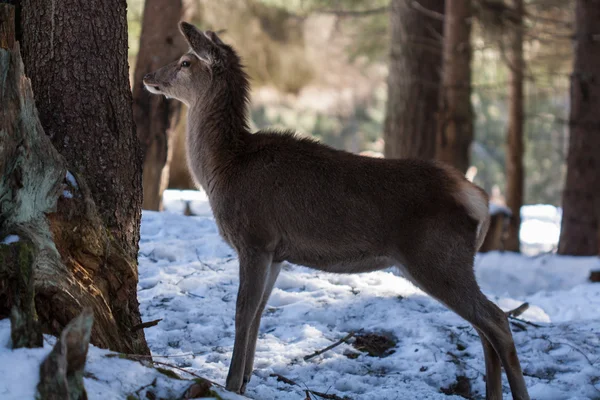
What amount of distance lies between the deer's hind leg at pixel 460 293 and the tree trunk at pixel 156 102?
18.2 ft

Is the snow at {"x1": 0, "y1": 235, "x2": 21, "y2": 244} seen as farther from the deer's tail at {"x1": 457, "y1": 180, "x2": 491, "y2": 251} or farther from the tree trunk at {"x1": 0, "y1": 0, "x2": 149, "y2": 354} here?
the deer's tail at {"x1": 457, "y1": 180, "x2": 491, "y2": 251}

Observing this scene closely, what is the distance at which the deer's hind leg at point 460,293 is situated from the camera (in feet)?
16.5

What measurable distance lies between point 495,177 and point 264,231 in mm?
33519

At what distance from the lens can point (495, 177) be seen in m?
37.4

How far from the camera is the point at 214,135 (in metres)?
5.86

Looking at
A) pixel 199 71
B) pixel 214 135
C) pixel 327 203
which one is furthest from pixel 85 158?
pixel 327 203

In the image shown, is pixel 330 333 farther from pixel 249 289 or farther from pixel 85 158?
pixel 85 158

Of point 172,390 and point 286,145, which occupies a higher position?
point 286,145

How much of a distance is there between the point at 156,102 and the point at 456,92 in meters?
5.90

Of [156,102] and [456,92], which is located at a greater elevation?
[456,92]

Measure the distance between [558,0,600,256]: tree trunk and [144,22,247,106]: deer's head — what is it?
26.8 feet

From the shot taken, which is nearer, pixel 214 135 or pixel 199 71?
pixel 214 135

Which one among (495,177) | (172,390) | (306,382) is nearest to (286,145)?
(306,382)

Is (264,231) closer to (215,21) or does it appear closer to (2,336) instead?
(2,336)
